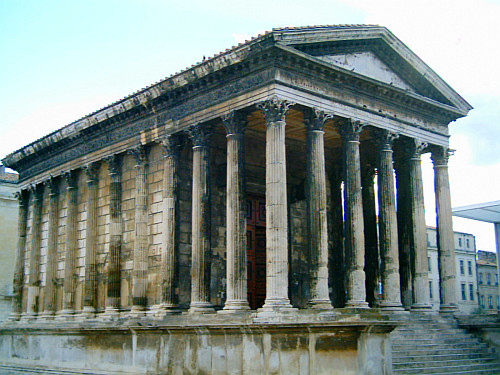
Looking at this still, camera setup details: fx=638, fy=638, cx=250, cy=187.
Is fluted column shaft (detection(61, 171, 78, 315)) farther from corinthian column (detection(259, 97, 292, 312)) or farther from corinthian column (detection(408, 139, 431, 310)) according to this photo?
corinthian column (detection(408, 139, 431, 310))

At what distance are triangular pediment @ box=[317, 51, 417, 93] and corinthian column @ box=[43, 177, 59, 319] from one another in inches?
564

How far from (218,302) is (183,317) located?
2252 mm

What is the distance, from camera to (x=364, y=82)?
20750mm

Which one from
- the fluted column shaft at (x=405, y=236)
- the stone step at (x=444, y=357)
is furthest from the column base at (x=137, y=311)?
the fluted column shaft at (x=405, y=236)

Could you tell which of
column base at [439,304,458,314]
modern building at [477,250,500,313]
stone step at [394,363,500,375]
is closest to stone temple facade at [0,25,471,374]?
column base at [439,304,458,314]

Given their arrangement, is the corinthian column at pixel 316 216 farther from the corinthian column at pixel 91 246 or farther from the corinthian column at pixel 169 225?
the corinthian column at pixel 91 246

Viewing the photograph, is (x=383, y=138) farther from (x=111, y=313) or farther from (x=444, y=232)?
(x=111, y=313)

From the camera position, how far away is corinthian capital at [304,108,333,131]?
19344 mm

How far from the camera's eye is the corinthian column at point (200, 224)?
19.8 metres

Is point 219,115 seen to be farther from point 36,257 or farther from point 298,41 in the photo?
point 36,257

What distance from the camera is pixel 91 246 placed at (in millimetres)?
25016

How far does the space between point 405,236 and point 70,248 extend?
1347 centimetres

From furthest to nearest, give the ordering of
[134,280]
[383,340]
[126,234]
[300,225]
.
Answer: [300,225] → [126,234] → [134,280] → [383,340]

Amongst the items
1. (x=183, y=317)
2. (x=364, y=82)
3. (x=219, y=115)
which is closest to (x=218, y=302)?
(x=183, y=317)
